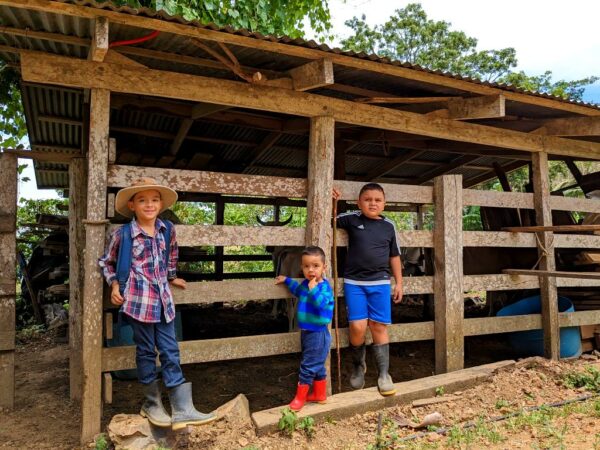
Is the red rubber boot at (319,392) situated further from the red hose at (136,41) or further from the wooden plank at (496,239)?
the red hose at (136,41)

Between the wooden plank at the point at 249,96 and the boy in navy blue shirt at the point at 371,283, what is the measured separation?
0.84m

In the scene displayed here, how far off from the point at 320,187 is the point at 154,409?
89.6 inches

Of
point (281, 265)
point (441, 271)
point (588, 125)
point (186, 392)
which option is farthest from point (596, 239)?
point (186, 392)

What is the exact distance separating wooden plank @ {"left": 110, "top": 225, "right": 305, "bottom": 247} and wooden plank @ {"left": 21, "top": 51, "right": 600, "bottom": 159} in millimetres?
1063

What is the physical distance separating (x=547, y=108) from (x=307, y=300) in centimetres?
353

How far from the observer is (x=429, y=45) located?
2755 centimetres

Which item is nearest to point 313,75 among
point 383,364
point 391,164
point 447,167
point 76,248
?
point 383,364

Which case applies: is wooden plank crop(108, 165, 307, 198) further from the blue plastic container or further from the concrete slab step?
the blue plastic container

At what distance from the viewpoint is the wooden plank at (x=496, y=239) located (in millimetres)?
5184

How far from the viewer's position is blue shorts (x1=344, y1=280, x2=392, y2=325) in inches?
167

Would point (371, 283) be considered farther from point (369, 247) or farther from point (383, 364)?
point (383, 364)

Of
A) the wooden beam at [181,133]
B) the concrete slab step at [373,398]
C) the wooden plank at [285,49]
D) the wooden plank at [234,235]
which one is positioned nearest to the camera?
the wooden plank at [285,49]

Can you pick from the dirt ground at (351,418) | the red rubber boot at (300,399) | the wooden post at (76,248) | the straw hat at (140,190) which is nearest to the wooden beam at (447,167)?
the dirt ground at (351,418)

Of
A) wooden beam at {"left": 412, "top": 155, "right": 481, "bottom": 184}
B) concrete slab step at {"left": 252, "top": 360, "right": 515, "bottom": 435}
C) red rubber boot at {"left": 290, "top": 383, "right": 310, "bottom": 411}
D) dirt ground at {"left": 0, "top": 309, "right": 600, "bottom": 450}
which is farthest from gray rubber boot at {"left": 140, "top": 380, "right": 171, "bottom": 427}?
wooden beam at {"left": 412, "top": 155, "right": 481, "bottom": 184}
